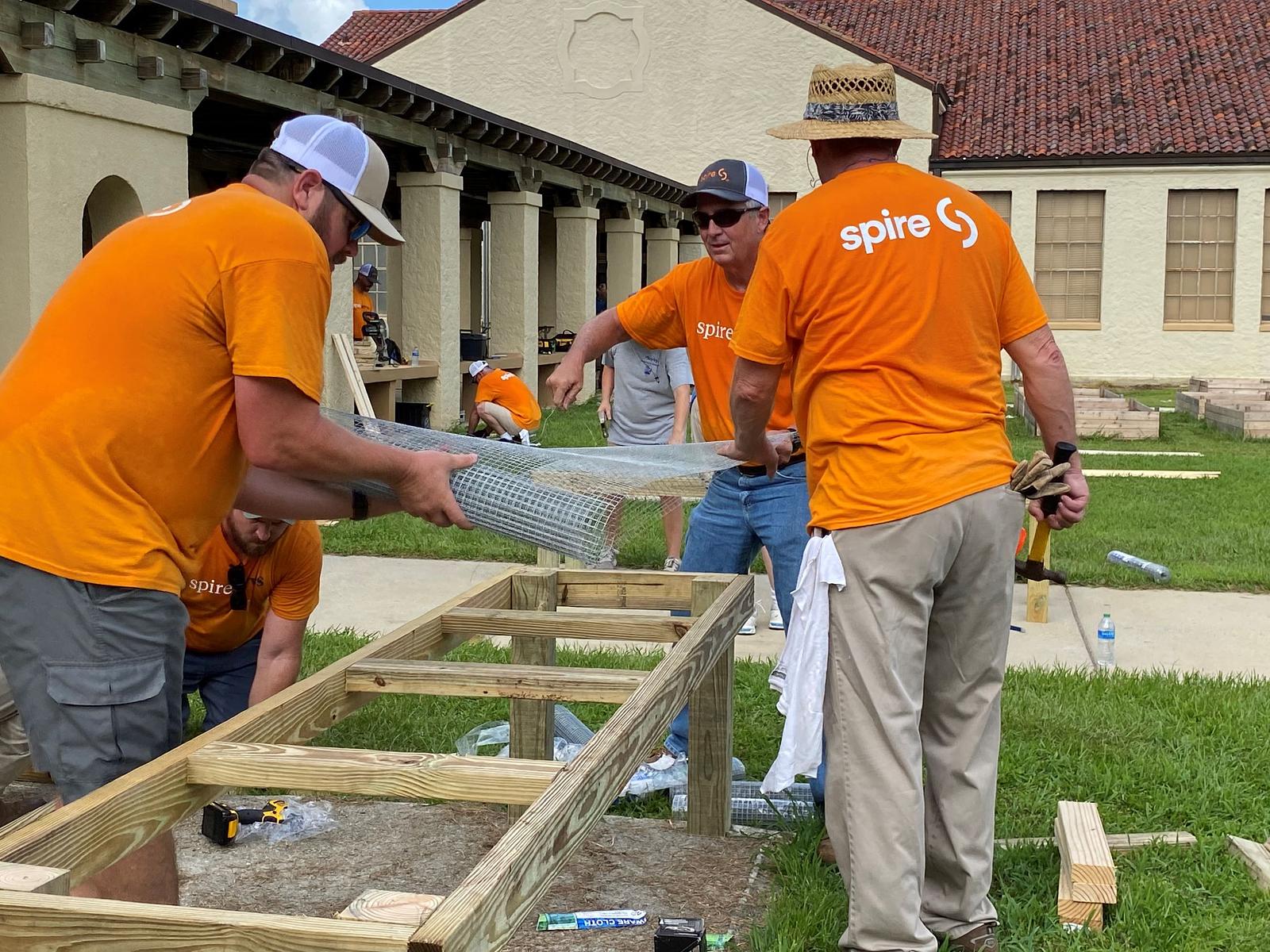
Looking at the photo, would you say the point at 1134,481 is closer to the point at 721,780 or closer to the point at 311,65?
the point at 311,65

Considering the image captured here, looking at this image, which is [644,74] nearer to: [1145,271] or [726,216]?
[1145,271]

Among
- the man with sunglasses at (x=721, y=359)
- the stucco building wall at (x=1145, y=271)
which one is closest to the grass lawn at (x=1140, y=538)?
the man with sunglasses at (x=721, y=359)

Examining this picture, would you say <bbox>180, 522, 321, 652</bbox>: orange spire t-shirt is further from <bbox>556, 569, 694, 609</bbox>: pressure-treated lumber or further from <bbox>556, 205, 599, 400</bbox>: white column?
<bbox>556, 205, 599, 400</bbox>: white column

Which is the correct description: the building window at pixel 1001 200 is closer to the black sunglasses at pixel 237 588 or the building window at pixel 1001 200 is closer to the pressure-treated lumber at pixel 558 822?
the black sunglasses at pixel 237 588

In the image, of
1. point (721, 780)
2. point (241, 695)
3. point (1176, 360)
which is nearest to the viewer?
point (721, 780)

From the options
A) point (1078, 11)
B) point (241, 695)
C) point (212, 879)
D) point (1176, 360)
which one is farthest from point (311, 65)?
point (1078, 11)

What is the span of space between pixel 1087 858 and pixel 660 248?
25.9 metres

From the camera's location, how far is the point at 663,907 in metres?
4.06

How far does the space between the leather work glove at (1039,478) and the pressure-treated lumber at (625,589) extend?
1314mm

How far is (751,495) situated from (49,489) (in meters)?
2.45

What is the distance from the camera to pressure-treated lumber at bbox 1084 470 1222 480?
523 inches

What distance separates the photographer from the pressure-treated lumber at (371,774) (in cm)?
267

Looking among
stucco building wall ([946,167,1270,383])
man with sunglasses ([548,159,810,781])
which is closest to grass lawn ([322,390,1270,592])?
man with sunglasses ([548,159,810,781])

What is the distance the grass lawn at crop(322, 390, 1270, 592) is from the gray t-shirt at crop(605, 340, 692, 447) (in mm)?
754
